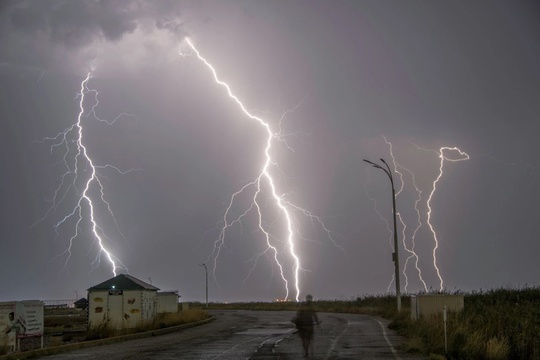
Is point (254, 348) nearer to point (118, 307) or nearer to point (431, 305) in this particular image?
point (431, 305)

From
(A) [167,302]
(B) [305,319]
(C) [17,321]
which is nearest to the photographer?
(B) [305,319]

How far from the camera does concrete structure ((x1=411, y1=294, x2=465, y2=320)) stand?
25797mm

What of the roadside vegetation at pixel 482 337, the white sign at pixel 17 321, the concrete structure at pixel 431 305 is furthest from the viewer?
the concrete structure at pixel 431 305

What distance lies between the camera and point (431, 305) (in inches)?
1024

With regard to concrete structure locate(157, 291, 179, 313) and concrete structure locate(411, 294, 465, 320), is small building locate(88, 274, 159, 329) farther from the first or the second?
concrete structure locate(157, 291, 179, 313)

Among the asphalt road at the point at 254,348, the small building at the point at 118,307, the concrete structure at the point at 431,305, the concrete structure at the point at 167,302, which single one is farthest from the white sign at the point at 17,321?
the concrete structure at the point at 167,302

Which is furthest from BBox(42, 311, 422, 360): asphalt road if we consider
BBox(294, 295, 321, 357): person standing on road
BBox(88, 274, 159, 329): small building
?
BBox(88, 274, 159, 329): small building

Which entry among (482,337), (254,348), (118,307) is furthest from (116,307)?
(482,337)

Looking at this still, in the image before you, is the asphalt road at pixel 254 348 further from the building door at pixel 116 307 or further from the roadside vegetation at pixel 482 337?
the building door at pixel 116 307

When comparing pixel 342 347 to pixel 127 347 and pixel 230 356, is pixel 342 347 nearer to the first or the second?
pixel 230 356

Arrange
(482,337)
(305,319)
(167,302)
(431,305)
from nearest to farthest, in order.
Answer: (482,337), (305,319), (431,305), (167,302)

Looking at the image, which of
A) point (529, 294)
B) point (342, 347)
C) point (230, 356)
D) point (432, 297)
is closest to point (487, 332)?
point (342, 347)

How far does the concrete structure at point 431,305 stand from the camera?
25797 mm

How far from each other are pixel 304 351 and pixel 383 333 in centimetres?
797
